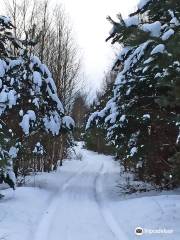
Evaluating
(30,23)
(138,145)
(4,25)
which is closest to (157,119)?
(138,145)

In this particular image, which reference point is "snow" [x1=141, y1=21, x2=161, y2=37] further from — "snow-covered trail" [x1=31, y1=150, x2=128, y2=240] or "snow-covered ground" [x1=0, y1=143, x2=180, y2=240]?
"snow-covered trail" [x1=31, y1=150, x2=128, y2=240]

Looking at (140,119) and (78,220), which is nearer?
(78,220)

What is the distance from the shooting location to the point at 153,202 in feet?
36.8

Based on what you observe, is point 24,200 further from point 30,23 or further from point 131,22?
point 30,23

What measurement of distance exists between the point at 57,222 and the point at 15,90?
840 centimetres

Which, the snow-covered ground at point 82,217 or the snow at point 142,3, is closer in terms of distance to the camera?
the snow-covered ground at point 82,217

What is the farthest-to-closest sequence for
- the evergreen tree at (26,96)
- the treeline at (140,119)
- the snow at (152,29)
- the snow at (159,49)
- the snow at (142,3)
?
the evergreen tree at (26,96) → the treeline at (140,119) → the snow at (142,3) → the snow at (159,49) → the snow at (152,29)

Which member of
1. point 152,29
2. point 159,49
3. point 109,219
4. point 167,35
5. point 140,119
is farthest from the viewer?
point 140,119

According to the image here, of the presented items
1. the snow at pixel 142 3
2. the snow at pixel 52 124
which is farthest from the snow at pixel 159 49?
the snow at pixel 52 124

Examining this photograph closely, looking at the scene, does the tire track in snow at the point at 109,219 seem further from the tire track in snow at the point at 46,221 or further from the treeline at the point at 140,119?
the treeline at the point at 140,119

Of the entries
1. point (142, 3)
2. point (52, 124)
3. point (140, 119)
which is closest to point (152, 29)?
point (142, 3)

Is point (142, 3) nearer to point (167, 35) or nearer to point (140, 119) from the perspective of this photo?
point (167, 35)

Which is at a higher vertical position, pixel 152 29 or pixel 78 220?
pixel 152 29

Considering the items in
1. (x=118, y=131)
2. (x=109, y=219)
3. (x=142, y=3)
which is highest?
(x=142, y=3)
